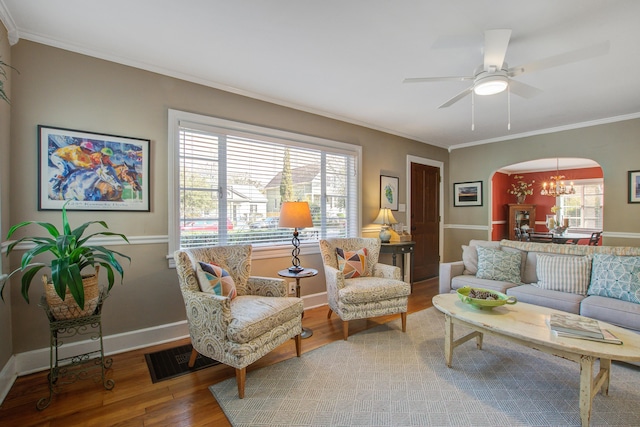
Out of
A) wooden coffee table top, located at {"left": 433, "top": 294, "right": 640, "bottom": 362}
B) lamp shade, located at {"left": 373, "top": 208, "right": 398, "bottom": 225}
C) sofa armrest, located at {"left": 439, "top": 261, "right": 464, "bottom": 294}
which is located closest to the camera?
wooden coffee table top, located at {"left": 433, "top": 294, "right": 640, "bottom": 362}

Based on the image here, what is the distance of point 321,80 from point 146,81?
161cm

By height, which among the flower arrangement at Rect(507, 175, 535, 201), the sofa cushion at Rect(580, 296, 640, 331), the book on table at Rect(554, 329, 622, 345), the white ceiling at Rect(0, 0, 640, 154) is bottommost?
the sofa cushion at Rect(580, 296, 640, 331)

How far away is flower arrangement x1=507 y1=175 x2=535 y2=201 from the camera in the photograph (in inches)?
310

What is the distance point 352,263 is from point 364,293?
20.3 inches

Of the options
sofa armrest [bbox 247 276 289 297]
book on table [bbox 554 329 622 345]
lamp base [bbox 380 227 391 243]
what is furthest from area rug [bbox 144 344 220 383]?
lamp base [bbox 380 227 391 243]

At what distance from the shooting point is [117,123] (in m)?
2.49

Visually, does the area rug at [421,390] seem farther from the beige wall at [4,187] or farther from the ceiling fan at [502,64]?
the ceiling fan at [502,64]

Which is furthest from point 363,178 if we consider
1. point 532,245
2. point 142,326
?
point 142,326

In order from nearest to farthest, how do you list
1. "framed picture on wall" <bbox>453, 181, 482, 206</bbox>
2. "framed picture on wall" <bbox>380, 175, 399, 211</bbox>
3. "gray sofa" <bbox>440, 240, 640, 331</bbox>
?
"gray sofa" <bbox>440, 240, 640, 331</bbox>, "framed picture on wall" <bbox>380, 175, 399, 211</bbox>, "framed picture on wall" <bbox>453, 181, 482, 206</bbox>

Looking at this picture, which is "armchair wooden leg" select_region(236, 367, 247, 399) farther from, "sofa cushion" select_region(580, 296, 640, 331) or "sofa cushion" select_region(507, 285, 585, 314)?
"sofa cushion" select_region(580, 296, 640, 331)

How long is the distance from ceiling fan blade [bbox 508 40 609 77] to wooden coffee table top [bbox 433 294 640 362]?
1.71 meters

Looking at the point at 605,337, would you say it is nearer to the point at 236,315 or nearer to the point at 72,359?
the point at 236,315

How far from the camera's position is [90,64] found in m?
2.38

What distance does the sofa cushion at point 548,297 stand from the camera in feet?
8.65
